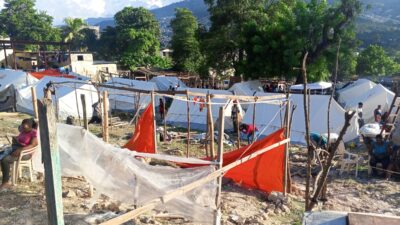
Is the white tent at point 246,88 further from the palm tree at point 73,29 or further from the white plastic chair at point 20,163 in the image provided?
the palm tree at point 73,29

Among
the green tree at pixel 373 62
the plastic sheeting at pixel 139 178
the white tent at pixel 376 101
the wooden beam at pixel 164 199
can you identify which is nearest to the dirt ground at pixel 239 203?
the plastic sheeting at pixel 139 178

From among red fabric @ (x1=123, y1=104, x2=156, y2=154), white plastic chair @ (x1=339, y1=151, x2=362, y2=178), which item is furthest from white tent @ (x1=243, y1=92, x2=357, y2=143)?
red fabric @ (x1=123, y1=104, x2=156, y2=154)

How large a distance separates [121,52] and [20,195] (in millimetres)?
30052

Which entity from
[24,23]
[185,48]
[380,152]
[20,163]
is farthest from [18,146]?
[24,23]

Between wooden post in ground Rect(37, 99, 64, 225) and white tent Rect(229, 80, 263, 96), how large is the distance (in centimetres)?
1379

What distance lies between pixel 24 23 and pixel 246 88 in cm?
3958

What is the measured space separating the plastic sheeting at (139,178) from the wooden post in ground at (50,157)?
204 cm

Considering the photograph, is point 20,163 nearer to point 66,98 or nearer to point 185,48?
point 66,98

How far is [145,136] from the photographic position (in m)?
7.04

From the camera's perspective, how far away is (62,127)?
16.0 ft

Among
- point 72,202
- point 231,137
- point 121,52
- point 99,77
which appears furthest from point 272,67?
point 121,52

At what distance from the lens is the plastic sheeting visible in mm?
4082

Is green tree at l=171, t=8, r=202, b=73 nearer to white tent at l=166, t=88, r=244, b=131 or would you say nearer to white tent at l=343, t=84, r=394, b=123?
white tent at l=166, t=88, r=244, b=131

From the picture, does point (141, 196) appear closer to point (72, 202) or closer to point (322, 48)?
point (72, 202)
